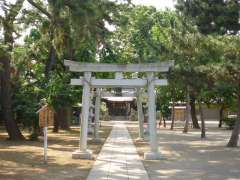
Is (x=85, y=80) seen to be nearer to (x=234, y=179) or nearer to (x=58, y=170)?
(x=58, y=170)

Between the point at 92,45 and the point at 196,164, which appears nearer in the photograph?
the point at 196,164

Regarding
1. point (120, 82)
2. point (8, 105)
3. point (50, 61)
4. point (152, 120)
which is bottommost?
point (152, 120)

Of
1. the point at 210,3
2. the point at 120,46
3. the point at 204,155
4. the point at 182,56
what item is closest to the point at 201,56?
the point at 182,56

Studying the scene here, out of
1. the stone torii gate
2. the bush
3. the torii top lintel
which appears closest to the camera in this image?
the stone torii gate

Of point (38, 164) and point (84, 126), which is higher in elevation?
point (84, 126)

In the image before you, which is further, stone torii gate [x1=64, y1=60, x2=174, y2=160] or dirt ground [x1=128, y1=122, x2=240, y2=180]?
stone torii gate [x1=64, y1=60, x2=174, y2=160]

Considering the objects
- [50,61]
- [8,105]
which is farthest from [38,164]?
[50,61]

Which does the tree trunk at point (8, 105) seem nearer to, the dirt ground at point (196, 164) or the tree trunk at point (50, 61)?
the tree trunk at point (50, 61)

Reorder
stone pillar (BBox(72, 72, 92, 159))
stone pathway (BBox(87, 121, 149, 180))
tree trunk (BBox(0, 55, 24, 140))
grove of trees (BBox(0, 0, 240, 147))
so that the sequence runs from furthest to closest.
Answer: tree trunk (BBox(0, 55, 24, 140))
stone pillar (BBox(72, 72, 92, 159))
grove of trees (BBox(0, 0, 240, 147))
stone pathway (BBox(87, 121, 149, 180))

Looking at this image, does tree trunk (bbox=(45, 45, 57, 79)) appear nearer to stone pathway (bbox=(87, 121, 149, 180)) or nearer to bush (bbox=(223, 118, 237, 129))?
stone pathway (bbox=(87, 121, 149, 180))

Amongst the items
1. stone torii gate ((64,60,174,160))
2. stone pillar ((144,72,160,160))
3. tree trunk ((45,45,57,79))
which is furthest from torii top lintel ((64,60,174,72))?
tree trunk ((45,45,57,79))

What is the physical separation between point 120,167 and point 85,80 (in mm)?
4468

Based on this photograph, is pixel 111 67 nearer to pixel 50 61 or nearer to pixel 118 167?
pixel 118 167

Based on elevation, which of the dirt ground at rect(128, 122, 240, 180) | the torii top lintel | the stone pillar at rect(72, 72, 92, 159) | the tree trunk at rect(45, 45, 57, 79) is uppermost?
the tree trunk at rect(45, 45, 57, 79)
